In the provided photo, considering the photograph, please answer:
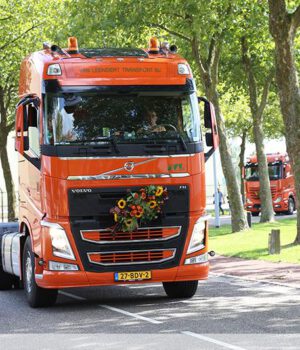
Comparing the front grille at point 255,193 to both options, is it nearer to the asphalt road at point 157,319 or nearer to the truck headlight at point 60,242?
the asphalt road at point 157,319

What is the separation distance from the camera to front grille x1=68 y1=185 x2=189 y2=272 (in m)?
13.6

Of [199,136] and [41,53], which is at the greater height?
[41,53]

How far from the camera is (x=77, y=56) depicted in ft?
47.0

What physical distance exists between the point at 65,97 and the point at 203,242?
2.89m

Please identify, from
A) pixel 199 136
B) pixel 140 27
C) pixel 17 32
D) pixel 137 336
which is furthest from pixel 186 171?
pixel 17 32

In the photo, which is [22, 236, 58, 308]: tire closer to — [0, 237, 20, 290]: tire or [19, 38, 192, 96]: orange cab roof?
[19, 38, 192, 96]: orange cab roof

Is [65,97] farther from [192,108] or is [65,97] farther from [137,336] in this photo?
[137,336]

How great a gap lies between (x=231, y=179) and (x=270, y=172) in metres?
19.0

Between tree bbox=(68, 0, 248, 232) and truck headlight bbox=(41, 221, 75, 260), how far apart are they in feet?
48.3

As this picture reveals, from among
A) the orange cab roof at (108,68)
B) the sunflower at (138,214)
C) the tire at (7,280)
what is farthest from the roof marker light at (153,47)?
the tire at (7,280)

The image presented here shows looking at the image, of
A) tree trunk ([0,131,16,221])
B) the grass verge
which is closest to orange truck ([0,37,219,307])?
the grass verge

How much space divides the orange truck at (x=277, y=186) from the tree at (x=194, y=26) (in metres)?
17.2

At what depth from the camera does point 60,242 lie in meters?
→ 13.6

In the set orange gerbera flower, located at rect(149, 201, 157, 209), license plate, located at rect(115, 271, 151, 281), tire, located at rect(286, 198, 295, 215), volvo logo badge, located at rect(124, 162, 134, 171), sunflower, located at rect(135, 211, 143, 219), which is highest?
volvo logo badge, located at rect(124, 162, 134, 171)
